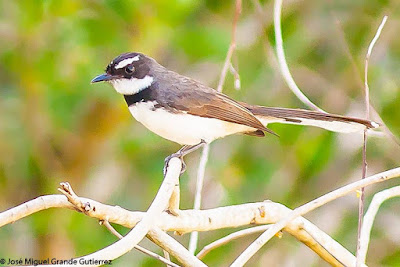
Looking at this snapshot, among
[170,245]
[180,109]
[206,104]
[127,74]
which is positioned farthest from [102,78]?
[170,245]

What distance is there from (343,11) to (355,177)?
3.98ft

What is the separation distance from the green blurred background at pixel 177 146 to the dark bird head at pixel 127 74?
3.33 ft

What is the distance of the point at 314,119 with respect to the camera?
3.86 m

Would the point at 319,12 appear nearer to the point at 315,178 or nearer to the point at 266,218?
the point at 315,178

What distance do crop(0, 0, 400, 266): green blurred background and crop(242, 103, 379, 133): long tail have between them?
1118mm

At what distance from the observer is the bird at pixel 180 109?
3.97 metres

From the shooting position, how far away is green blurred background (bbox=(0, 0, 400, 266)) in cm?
527

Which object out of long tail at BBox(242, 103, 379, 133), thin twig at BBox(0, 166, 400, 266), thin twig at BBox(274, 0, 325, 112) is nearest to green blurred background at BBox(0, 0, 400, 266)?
long tail at BBox(242, 103, 379, 133)

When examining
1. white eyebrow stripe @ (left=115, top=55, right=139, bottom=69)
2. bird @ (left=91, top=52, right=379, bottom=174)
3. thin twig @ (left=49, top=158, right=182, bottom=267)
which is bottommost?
thin twig @ (left=49, top=158, right=182, bottom=267)

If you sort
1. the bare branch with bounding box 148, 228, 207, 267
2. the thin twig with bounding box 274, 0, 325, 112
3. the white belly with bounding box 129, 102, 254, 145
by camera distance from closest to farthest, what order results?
the bare branch with bounding box 148, 228, 207, 267 < the thin twig with bounding box 274, 0, 325, 112 < the white belly with bounding box 129, 102, 254, 145

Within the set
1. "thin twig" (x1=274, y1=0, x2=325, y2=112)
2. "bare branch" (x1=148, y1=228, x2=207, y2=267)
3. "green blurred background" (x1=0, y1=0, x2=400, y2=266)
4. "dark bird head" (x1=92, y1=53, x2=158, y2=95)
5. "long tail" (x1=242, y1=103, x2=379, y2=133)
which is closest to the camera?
"bare branch" (x1=148, y1=228, x2=207, y2=267)

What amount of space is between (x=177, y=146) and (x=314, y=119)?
2.38 m

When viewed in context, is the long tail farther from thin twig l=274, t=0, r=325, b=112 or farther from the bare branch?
the bare branch

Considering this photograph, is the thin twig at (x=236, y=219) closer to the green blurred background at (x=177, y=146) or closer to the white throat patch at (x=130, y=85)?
the white throat patch at (x=130, y=85)
